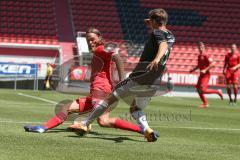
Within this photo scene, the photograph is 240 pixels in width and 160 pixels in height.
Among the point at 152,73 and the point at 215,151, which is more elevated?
the point at 152,73

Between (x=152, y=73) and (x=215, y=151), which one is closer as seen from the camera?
(x=215, y=151)

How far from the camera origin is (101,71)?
8273 millimetres

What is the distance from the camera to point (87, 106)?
8375 millimetres

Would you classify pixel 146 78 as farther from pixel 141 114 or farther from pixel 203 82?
pixel 203 82

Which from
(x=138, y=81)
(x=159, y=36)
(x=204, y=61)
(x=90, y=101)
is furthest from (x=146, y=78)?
(x=204, y=61)

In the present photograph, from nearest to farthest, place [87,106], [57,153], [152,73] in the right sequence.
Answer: [57,153]
[152,73]
[87,106]

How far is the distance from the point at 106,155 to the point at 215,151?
156 cm

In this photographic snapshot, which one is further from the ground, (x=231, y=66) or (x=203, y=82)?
(x=231, y=66)

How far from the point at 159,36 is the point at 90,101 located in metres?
1.50

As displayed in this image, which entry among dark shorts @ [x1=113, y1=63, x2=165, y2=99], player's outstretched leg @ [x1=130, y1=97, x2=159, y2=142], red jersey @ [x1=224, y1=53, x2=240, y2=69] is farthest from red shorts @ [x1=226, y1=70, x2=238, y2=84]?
dark shorts @ [x1=113, y1=63, x2=165, y2=99]

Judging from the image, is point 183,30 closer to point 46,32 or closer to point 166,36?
point 46,32

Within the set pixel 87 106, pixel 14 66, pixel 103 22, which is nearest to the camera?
pixel 87 106

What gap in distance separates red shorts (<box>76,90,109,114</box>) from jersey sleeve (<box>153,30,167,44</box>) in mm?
1227

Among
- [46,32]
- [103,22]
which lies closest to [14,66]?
[46,32]
